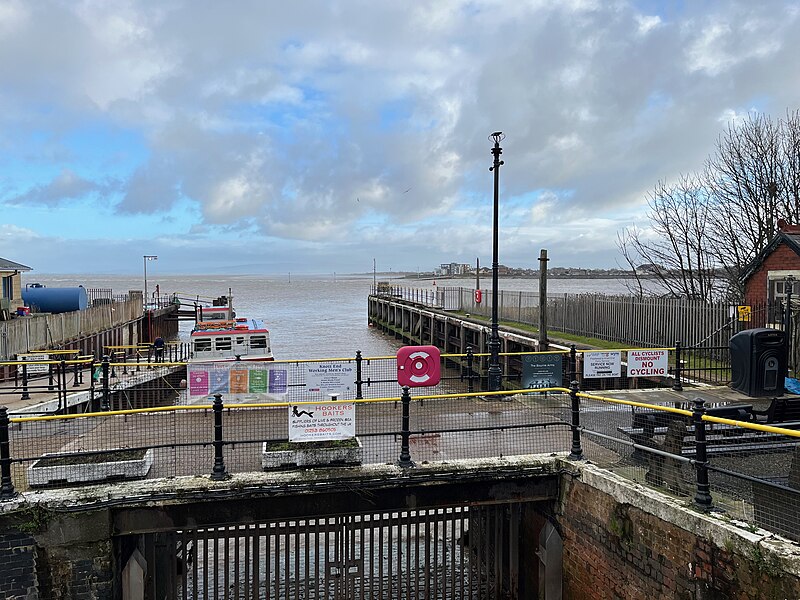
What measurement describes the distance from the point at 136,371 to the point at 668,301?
18886 millimetres

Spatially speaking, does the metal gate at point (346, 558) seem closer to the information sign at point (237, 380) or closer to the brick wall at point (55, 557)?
the brick wall at point (55, 557)

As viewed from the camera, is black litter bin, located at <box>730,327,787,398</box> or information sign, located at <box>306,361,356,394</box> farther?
information sign, located at <box>306,361,356,394</box>

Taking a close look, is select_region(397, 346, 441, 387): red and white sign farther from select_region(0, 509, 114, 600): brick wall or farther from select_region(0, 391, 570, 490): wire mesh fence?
select_region(0, 509, 114, 600): brick wall

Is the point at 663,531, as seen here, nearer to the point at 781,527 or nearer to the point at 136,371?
the point at 781,527

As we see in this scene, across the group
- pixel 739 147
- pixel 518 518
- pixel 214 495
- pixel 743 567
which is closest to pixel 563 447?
pixel 518 518

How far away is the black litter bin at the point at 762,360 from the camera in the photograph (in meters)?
9.27

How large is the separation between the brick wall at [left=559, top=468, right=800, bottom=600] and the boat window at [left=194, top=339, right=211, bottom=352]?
55.6ft

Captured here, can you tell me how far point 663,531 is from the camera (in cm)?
670

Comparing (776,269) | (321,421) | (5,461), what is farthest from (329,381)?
(776,269)

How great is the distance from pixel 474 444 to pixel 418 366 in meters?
2.60

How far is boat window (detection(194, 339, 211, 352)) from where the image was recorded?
883 inches

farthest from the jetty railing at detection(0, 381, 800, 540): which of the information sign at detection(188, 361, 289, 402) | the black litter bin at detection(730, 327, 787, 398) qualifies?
the black litter bin at detection(730, 327, 787, 398)

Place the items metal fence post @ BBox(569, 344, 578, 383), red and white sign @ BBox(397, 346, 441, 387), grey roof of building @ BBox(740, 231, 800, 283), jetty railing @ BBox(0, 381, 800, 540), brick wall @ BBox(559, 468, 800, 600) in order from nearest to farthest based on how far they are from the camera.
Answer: brick wall @ BBox(559, 468, 800, 600) < jetty railing @ BBox(0, 381, 800, 540) < red and white sign @ BBox(397, 346, 441, 387) < metal fence post @ BBox(569, 344, 578, 383) < grey roof of building @ BBox(740, 231, 800, 283)

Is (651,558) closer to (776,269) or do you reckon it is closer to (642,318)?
(776,269)
